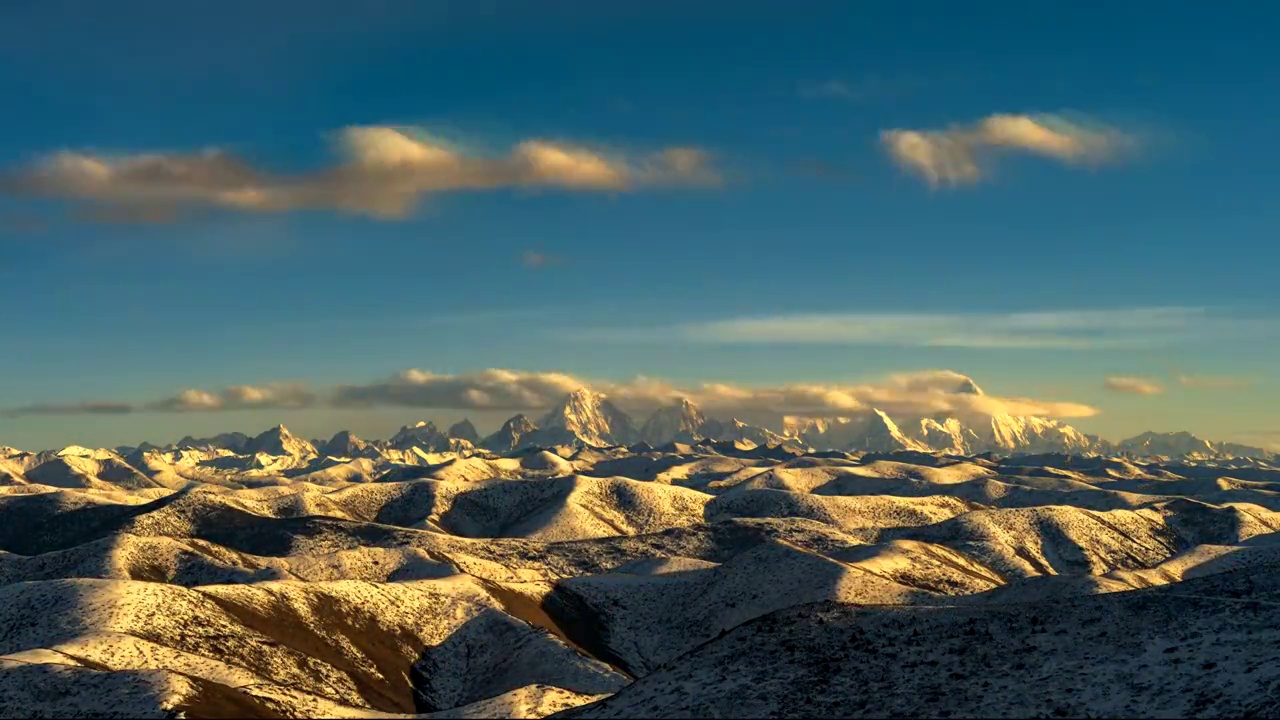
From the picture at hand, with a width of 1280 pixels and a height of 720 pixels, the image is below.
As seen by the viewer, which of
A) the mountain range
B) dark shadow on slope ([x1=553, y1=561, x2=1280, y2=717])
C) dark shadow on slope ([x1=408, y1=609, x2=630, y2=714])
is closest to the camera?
dark shadow on slope ([x1=553, y1=561, x2=1280, y2=717])

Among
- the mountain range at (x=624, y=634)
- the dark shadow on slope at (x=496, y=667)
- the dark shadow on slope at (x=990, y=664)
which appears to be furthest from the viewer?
the dark shadow on slope at (x=496, y=667)

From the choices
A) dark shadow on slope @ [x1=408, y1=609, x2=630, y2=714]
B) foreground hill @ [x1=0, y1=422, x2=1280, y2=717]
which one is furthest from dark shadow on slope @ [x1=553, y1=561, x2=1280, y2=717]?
dark shadow on slope @ [x1=408, y1=609, x2=630, y2=714]

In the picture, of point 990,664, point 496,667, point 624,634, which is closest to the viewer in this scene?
point 990,664

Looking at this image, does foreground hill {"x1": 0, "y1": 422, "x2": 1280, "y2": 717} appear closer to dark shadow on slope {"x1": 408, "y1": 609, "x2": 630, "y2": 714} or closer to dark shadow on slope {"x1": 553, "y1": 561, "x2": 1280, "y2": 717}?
dark shadow on slope {"x1": 553, "y1": 561, "x2": 1280, "y2": 717}

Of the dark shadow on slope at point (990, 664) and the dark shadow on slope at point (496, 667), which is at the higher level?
the dark shadow on slope at point (990, 664)

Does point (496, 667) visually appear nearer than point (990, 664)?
No

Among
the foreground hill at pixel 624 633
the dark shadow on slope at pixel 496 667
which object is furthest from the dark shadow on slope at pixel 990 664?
the dark shadow on slope at pixel 496 667

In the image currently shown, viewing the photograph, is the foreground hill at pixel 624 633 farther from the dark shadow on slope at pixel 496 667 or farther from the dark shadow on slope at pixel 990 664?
the dark shadow on slope at pixel 496 667

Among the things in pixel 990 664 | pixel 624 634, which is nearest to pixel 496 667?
pixel 624 634

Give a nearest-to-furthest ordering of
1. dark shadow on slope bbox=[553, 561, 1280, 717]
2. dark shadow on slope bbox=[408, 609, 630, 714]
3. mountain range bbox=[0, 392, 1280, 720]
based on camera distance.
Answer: dark shadow on slope bbox=[553, 561, 1280, 717] < mountain range bbox=[0, 392, 1280, 720] < dark shadow on slope bbox=[408, 609, 630, 714]

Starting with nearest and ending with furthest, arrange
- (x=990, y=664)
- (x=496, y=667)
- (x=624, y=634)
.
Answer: (x=990, y=664), (x=496, y=667), (x=624, y=634)

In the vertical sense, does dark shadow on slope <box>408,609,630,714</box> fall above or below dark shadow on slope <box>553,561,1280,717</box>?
below

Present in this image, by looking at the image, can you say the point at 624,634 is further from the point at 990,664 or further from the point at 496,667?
the point at 990,664
